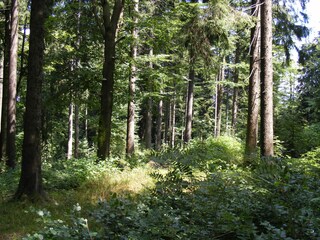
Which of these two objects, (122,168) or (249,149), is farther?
(249,149)

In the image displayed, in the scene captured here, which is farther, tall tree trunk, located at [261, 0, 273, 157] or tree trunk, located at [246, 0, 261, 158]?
tree trunk, located at [246, 0, 261, 158]

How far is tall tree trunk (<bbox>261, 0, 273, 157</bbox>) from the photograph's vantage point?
955cm

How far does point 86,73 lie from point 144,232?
901 cm

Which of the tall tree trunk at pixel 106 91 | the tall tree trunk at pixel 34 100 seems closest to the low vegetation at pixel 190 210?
the tall tree trunk at pixel 34 100

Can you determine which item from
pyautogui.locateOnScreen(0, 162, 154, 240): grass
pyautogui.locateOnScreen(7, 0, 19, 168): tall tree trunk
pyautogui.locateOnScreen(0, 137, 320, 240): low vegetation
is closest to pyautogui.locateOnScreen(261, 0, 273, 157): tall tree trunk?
pyautogui.locateOnScreen(0, 162, 154, 240): grass

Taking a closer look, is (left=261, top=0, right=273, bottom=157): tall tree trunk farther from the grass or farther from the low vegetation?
the low vegetation

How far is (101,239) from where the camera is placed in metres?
2.92

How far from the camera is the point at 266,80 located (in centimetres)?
955

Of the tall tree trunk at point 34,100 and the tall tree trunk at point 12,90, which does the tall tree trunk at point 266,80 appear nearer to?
the tall tree trunk at point 34,100

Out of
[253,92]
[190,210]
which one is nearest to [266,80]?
[253,92]

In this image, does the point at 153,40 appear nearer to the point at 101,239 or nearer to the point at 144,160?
the point at 144,160

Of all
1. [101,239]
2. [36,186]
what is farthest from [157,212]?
[36,186]

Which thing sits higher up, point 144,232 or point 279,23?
point 279,23

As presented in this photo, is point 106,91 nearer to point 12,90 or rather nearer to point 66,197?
point 66,197
